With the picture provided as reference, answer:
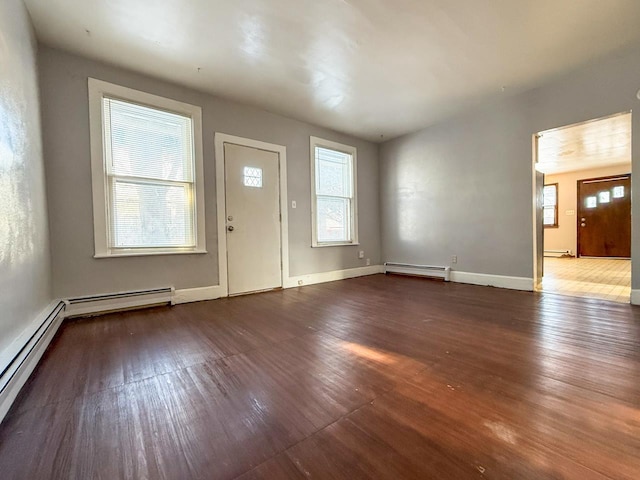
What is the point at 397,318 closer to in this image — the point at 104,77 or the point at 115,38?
the point at 115,38

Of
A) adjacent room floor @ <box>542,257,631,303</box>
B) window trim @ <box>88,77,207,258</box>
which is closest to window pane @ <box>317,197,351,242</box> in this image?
window trim @ <box>88,77,207,258</box>

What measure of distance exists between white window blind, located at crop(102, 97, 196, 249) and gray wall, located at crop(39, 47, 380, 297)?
0.60 ft

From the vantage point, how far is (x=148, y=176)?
3096 mm

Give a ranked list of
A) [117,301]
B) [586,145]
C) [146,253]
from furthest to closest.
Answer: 1. [586,145]
2. [146,253]
3. [117,301]

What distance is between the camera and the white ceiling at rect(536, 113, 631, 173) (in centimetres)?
393

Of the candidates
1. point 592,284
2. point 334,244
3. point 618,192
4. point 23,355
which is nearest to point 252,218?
point 334,244

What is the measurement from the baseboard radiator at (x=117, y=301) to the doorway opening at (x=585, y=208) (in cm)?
478

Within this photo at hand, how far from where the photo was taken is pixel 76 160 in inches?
107

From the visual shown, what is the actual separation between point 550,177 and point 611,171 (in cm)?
126

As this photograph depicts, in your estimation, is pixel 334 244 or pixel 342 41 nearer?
pixel 342 41

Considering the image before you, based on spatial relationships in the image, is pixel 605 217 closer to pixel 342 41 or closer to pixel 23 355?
pixel 342 41

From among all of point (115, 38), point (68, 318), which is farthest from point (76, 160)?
point (68, 318)

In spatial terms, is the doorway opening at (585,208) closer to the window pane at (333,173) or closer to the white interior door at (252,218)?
the window pane at (333,173)

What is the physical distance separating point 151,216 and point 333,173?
2.94m
